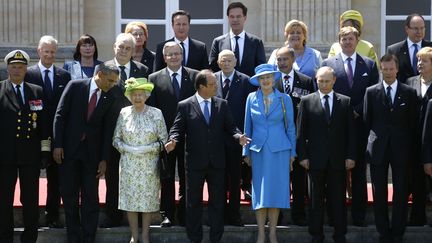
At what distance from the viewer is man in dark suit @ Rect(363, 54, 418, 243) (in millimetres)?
12234

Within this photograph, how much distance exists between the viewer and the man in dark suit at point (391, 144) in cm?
1223

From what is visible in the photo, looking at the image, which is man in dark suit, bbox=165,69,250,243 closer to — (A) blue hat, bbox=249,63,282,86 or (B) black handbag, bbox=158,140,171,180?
(B) black handbag, bbox=158,140,171,180

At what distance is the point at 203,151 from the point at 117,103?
102cm

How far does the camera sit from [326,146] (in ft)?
40.1

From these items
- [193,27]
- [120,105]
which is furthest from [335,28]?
[120,105]

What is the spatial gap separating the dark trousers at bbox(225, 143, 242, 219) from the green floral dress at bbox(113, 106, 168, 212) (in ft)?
2.34

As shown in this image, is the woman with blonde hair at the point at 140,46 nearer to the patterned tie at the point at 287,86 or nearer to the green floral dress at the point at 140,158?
the green floral dress at the point at 140,158

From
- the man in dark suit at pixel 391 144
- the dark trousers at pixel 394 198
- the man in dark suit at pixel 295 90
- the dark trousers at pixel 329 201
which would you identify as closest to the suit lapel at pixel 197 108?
the man in dark suit at pixel 295 90

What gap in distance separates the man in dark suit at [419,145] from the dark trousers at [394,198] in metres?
0.22

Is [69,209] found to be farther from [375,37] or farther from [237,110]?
[375,37]

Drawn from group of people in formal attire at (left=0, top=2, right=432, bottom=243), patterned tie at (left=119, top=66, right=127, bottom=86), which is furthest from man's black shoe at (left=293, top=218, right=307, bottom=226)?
patterned tie at (left=119, top=66, right=127, bottom=86)

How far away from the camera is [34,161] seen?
12156 mm

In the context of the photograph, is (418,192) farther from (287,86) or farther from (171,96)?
(171,96)

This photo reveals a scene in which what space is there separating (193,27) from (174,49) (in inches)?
150
